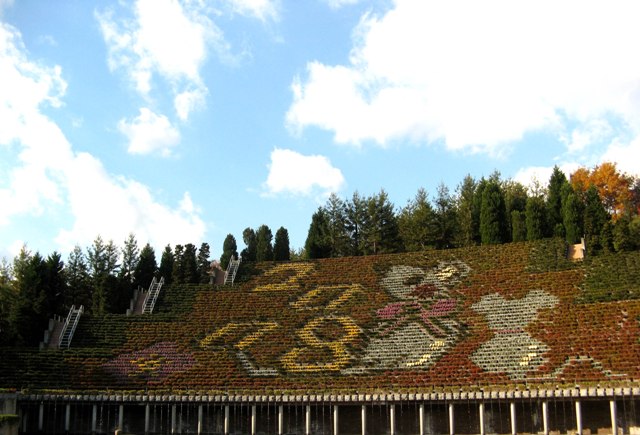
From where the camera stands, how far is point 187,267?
59.0 meters

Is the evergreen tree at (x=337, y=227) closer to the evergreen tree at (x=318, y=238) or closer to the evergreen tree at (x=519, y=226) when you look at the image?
the evergreen tree at (x=318, y=238)

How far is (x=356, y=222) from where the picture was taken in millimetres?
67812

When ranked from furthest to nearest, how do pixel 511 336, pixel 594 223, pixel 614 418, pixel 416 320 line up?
pixel 594 223
pixel 416 320
pixel 511 336
pixel 614 418

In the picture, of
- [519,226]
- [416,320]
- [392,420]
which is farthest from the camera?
[519,226]

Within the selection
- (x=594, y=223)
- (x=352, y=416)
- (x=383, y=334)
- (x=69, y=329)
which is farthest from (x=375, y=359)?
(x=594, y=223)

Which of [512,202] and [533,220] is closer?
[533,220]

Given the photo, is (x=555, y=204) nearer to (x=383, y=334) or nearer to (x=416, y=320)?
(x=416, y=320)

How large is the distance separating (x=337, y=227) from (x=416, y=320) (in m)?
26.3

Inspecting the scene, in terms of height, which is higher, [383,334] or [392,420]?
[383,334]

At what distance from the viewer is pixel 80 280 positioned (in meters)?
61.8

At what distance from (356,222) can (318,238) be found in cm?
437

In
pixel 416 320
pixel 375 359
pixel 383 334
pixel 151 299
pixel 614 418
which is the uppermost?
pixel 151 299

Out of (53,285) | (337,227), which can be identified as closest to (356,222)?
(337,227)

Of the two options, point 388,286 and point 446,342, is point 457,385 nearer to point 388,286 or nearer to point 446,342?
point 446,342
